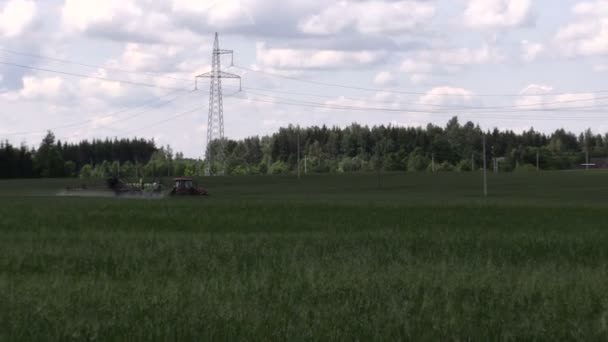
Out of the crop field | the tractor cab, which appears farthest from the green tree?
the crop field

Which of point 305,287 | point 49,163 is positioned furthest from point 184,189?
point 49,163

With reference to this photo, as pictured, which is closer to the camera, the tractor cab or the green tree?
the tractor cab

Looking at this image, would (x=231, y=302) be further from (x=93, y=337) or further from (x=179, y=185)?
(x=179, y=185)

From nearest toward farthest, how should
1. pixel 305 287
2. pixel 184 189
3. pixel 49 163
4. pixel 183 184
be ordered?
pixel 305 287 → pixel 184 189 → pixel 183 184 → pixel 49 163

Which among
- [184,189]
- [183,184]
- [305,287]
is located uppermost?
[183,184]

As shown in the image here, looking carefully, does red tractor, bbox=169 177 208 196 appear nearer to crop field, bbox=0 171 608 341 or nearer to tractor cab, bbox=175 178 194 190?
tractor cab, bbox=175 178 194 190

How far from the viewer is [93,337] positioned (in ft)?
38.0

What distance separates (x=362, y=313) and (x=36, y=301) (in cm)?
489

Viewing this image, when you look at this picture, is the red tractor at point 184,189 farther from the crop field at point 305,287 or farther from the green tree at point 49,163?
the green tree at point 49,163

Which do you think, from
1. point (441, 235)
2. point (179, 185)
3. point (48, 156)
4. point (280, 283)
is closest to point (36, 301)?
point (280, 283)

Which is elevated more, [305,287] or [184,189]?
[184,189]

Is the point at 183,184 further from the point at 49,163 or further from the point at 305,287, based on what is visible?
the point at 49,163

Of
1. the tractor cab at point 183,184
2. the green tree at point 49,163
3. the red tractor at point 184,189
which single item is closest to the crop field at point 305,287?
the red tractor at point 184,189

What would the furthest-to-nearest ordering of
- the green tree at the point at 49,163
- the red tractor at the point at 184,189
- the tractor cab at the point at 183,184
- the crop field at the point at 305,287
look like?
the green tree at the point at 49,163 → the tractor cab at the point at 183,184 → the red tractor at the point at 184,189 → the crop field at the point at 305,287
